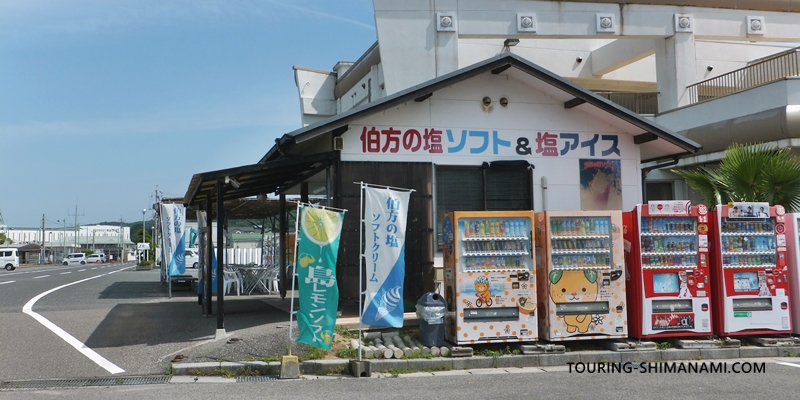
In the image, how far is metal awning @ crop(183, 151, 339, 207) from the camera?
10.2 metres

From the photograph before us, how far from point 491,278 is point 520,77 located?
4.50 m

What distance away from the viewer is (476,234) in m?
9.21

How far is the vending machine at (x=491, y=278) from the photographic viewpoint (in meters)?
9.02

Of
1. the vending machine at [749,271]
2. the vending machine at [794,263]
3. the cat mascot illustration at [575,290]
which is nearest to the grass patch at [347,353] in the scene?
the cat mascot illustration at [575,290]

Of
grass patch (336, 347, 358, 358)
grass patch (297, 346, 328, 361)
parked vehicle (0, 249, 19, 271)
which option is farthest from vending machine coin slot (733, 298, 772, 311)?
parked vehicle (0, 249, 19, 271)

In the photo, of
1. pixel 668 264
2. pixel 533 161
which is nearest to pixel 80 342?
pixel 533 161

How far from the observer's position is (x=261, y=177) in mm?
12406

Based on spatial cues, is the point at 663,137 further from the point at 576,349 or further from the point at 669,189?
the point at 669,189

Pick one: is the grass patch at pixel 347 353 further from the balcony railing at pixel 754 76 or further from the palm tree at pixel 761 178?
the balcony railing at pixel 754 76

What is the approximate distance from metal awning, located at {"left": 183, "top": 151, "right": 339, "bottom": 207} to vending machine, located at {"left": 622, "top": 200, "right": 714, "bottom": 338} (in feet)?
16.9

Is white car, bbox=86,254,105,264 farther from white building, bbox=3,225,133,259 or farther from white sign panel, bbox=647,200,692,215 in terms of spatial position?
white sign panel, bbox=647,200,692,215

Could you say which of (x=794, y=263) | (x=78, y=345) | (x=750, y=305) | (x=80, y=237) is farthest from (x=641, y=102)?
(x=80, y=237)

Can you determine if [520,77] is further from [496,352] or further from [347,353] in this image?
[347,353]
